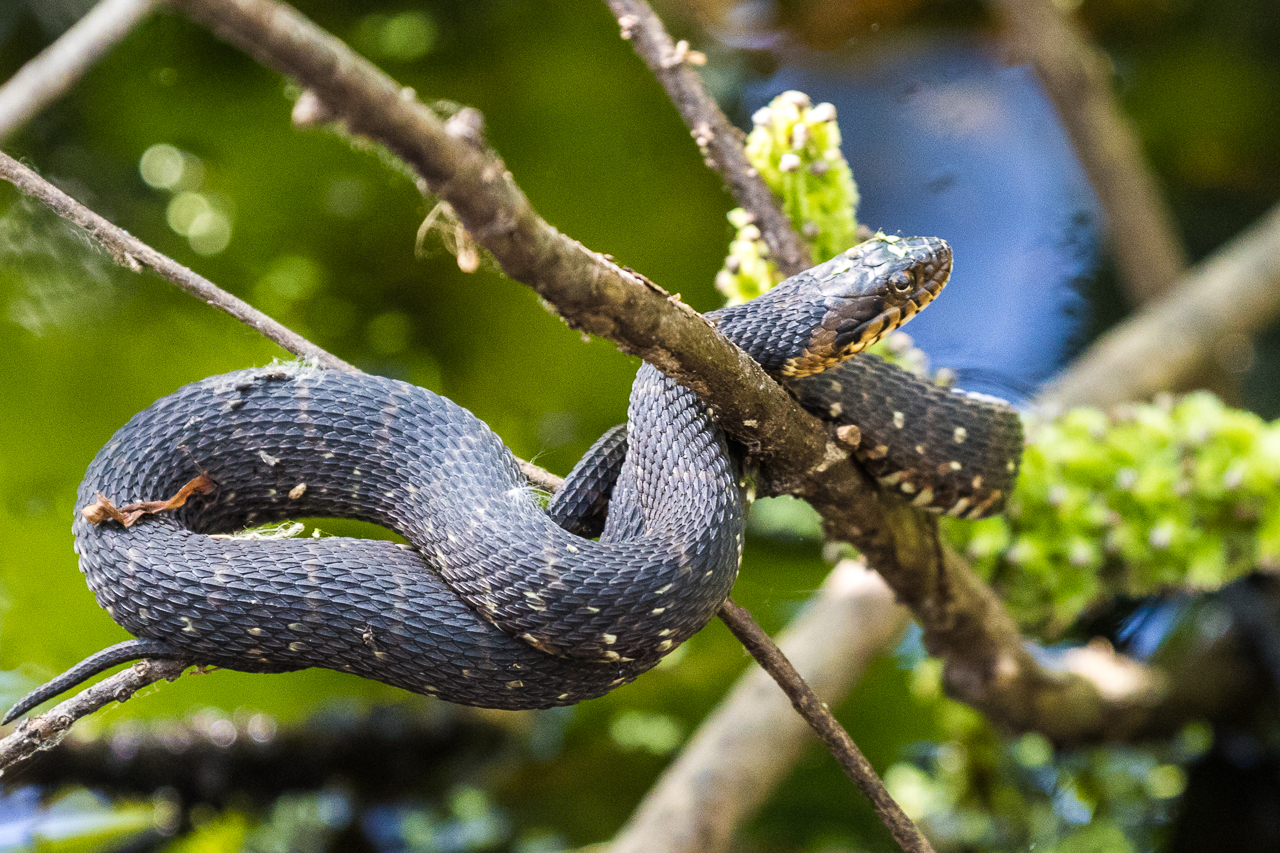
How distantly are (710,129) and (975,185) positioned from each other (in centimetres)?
229

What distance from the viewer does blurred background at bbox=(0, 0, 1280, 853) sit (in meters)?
2.46

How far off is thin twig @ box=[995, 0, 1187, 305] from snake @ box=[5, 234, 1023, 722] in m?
2.80

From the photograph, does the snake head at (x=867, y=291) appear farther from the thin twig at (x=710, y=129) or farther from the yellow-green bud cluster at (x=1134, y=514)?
the yellow-green bud cluster at (x=1134, y=514)

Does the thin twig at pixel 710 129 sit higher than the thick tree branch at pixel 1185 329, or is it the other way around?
the thin twig at pixel 710 129

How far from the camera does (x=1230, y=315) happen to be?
138 inches

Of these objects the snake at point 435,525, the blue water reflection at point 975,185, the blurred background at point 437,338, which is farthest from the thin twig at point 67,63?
the blue water reflection at point 975,185

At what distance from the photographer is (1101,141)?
3.66 metres

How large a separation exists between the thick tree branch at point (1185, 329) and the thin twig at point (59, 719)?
9.67 ft

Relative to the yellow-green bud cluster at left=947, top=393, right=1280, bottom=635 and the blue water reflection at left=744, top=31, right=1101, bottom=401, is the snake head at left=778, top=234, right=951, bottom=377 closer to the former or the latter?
the yellow-green bud cluster at left=947, top=393, right=1280, bottom=635

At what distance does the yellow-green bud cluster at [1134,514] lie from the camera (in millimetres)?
2422

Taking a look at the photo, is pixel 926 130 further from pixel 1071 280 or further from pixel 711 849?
pixel 711 849

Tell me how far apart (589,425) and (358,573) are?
5.25 ft

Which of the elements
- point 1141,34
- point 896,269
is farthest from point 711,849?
point 1141,34

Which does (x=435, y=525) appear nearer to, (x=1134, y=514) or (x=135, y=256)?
(x=135, y=256)
